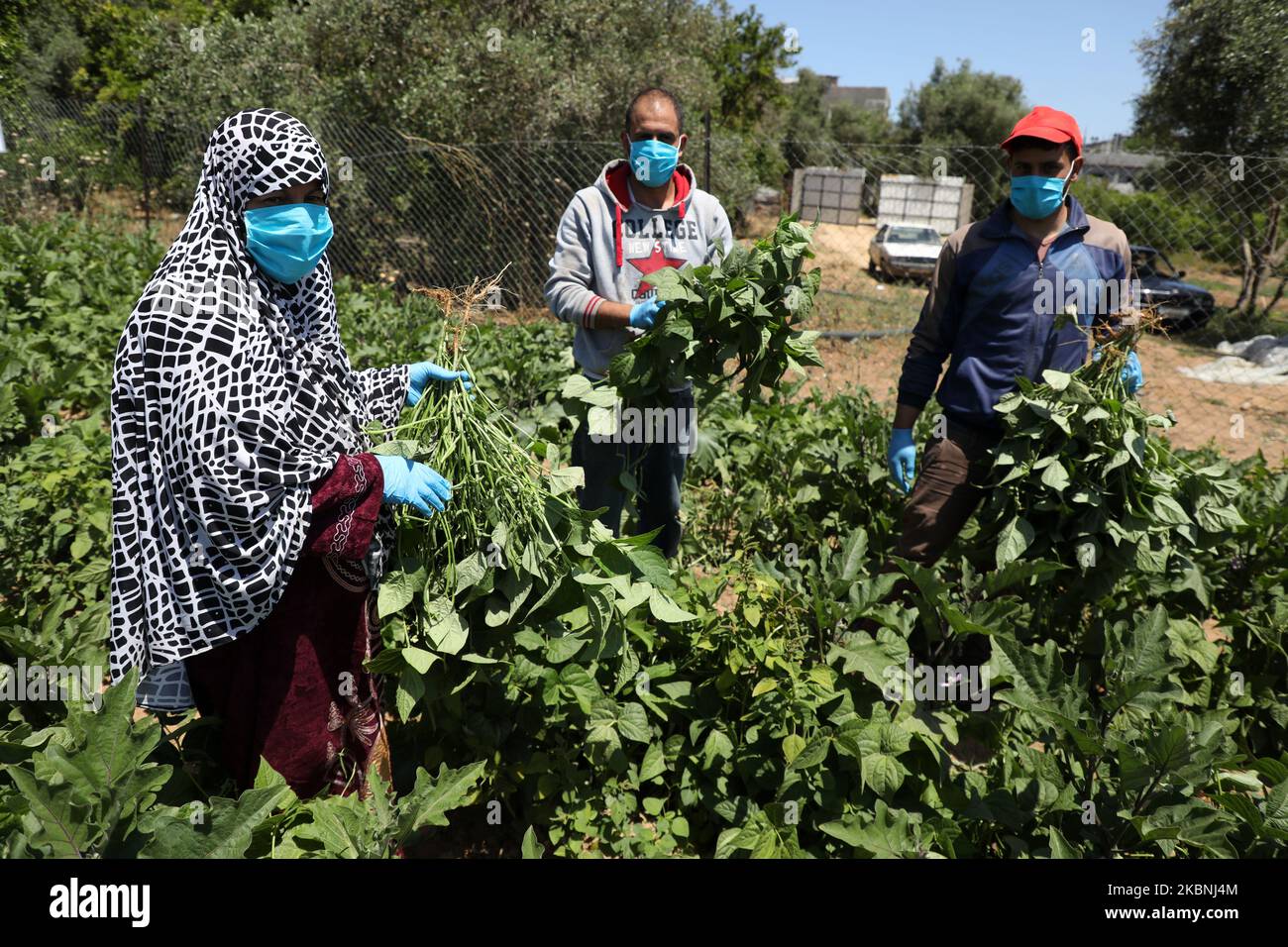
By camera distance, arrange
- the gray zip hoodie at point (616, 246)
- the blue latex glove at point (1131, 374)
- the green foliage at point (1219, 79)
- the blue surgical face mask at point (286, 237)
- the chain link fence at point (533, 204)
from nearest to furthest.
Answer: the blue surgical face mask at point (286, 237) → the blue latex glove at point (1131, 374) → the gray zip hoodie at point (616, 246) → the chain link fence at point (533, 204) → the green foliage at point (1219, 79)

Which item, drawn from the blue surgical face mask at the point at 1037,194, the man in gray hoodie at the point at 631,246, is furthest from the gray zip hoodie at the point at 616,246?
the blue surgical face mask at the point at 1037,194

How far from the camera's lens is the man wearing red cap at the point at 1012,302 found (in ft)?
8.62

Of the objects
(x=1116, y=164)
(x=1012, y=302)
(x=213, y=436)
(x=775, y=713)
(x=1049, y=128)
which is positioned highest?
(x=1116, y=164)

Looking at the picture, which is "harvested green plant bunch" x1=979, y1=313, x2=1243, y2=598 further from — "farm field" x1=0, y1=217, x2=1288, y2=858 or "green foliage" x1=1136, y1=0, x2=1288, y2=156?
"green foliage" x1=1136, y1=0, x2=1288, y2=156

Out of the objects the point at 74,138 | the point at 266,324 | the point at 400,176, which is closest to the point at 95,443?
the point at 266,324

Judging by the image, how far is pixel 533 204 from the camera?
8.21m

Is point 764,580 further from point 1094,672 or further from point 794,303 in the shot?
point 1094,672

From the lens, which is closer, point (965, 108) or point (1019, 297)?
point (1019, 297)

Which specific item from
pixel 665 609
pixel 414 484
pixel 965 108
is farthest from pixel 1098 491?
pixel 965 108

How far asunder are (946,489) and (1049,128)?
1138 mm

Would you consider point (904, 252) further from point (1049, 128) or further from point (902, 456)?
point (1049, 128)

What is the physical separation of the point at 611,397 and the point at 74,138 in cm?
1206

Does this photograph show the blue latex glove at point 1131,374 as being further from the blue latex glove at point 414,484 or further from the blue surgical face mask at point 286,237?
the blue surgical face mask at point 286,237

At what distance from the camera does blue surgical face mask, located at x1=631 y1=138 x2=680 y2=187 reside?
268cm
